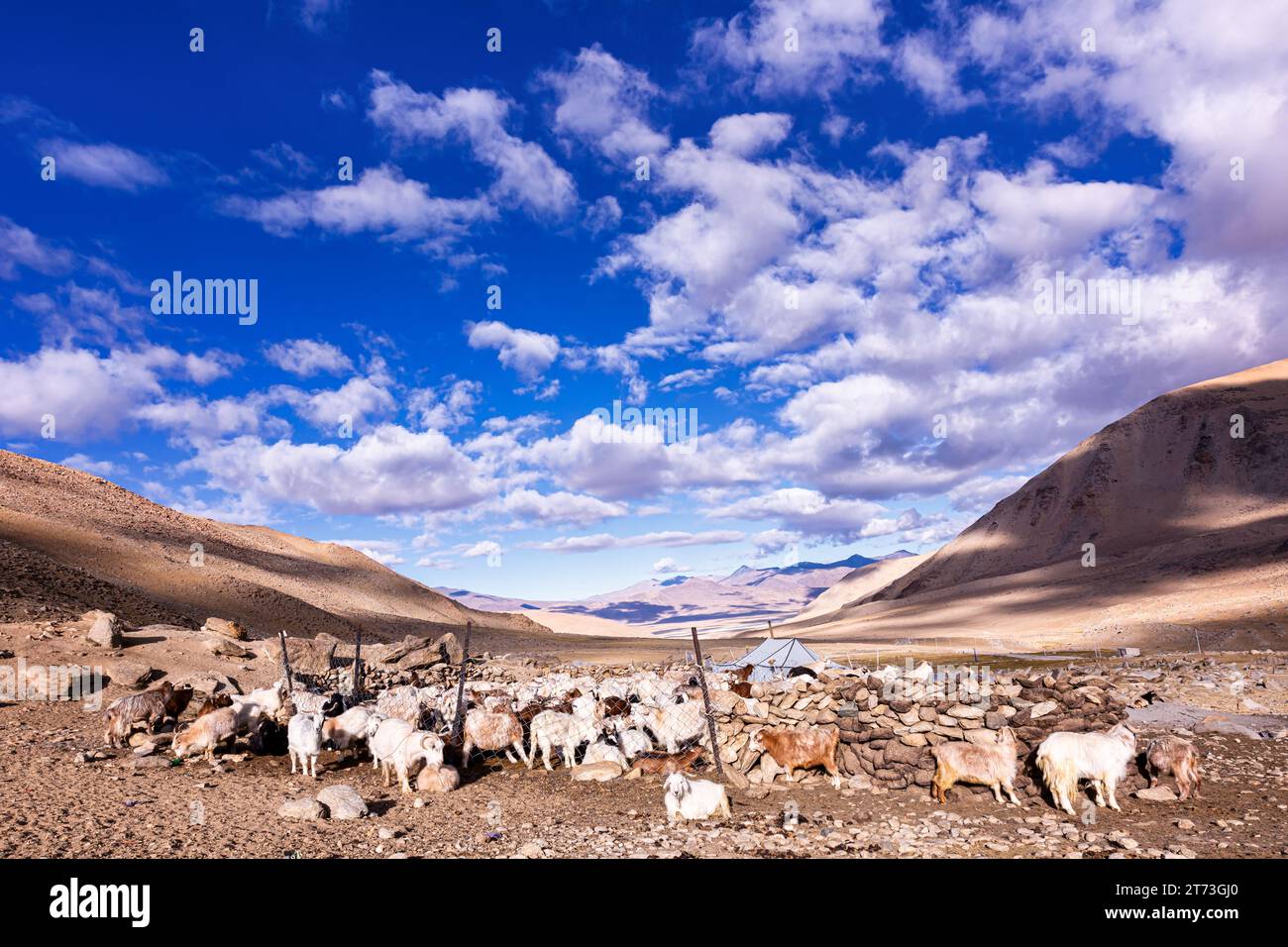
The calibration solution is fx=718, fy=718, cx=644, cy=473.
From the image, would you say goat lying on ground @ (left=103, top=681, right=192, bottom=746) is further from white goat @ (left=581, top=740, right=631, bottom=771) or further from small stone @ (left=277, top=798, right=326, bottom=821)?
white goat @ (left=581, top=740, right=631, bottom=771)

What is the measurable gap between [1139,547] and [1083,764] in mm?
90637

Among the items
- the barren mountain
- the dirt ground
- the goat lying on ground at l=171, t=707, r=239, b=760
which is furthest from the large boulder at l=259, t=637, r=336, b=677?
the dirt ground

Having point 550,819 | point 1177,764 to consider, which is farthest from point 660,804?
point 1177,764

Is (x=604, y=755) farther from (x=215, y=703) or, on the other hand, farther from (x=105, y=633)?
(x=105, y=633)

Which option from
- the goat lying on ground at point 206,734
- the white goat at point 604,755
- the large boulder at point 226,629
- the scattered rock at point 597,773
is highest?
the large boulder at point 226,629

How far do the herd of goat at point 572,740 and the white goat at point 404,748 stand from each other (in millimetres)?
19

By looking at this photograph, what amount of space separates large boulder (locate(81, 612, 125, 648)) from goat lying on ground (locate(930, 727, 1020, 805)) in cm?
2131

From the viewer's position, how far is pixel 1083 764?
32.4ft

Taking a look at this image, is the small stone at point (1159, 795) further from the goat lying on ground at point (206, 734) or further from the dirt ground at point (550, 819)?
the goat lying on ground at point (206, 734)

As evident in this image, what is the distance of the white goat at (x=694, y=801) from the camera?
9875 mm

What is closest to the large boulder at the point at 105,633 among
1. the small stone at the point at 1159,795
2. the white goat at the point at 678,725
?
the white goat at the point at 678,725

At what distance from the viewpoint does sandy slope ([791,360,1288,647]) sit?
2046 inches
